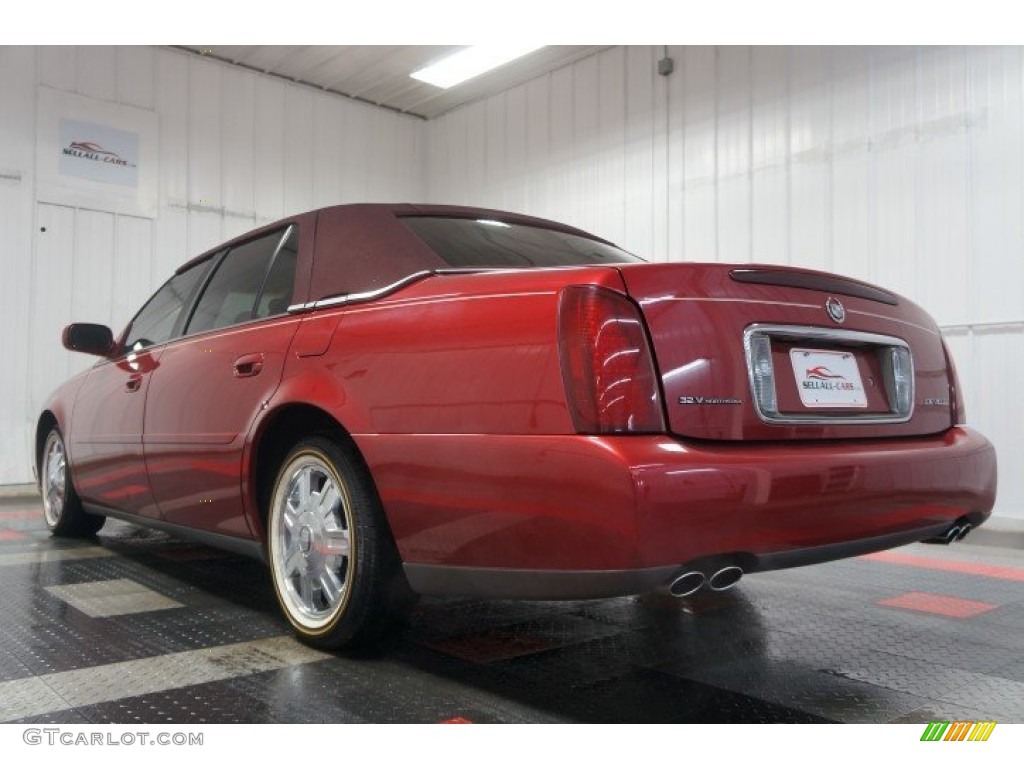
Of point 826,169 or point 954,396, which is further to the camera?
point 826,169

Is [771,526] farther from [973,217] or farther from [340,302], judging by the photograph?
[973,217]

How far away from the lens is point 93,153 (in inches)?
322

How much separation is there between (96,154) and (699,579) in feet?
27.2

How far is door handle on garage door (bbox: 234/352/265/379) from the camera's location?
256cm

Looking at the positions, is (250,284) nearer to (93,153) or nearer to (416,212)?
(416,212)

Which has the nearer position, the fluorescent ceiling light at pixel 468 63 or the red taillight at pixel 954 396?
the red taillight at pixel 954 396

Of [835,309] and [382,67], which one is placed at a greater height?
[382,67]

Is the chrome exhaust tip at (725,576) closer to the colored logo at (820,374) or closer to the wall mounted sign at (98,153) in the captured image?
the colored logo at (820,374)

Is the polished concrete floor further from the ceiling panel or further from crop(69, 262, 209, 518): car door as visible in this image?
the ceiling panel

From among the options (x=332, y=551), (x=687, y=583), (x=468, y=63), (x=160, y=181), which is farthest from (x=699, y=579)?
(x=160, y=181)

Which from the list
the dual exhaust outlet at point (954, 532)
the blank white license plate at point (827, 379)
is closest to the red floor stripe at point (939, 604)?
the dual exhaust outlet at point (954, 532)

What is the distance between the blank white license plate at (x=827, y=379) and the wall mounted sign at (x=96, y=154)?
7923mm
